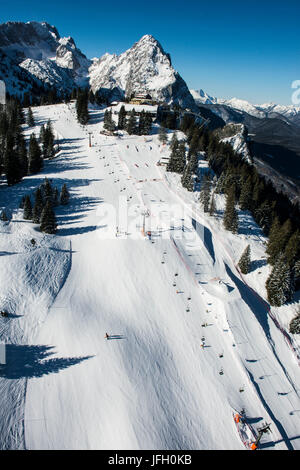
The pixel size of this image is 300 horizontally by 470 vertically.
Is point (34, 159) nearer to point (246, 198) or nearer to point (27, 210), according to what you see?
point (27, 210)

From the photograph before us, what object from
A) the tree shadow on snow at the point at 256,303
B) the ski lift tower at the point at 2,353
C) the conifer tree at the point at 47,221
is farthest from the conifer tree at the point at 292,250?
the ski lift tower at the point at 2,353

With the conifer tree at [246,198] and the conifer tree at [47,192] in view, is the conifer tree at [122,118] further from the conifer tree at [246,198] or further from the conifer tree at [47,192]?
the conifer tree at [47,192]

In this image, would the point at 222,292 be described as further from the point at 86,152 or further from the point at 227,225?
the point at 86,152

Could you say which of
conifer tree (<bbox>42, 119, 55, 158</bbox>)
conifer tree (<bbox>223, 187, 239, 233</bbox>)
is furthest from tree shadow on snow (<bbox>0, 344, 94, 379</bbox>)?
conifer tree (<bbox>42, 119, 55, 158</bbox>)

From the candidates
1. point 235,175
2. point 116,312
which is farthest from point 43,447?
point 235,175

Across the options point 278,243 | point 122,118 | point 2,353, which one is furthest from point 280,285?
point 122,118

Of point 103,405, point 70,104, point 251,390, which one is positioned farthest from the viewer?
point 70,104
